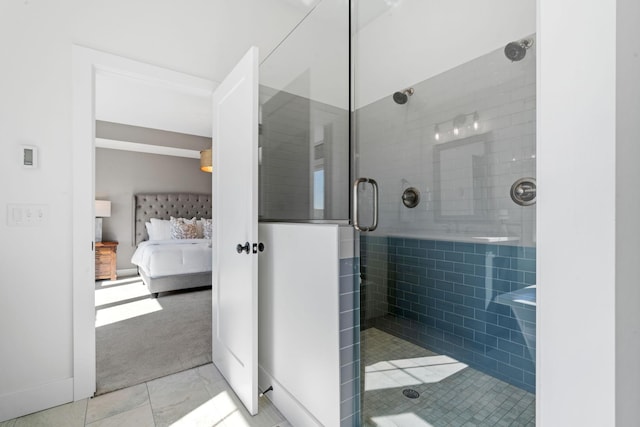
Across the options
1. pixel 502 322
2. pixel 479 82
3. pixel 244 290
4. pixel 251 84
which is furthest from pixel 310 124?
pixel 502 322

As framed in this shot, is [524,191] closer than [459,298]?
Yes

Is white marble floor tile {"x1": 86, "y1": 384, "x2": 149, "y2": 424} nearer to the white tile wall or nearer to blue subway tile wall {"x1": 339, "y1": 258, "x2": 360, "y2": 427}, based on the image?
blue subway tile wall {"x1": 339, "y1": 258, "x2": 360, "y2": 427}

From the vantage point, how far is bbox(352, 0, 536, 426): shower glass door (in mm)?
991

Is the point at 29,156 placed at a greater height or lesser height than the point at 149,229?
greater

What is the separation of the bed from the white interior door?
226 centimetres

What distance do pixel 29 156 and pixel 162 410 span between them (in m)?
1.62

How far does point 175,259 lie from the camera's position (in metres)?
4.25

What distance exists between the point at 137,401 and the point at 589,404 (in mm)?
2177

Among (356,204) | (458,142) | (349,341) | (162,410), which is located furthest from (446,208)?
(162,410)

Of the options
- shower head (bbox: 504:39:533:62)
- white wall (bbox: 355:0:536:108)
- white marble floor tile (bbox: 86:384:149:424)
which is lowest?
white marble floor tile (bbox: 86:384:149:424)

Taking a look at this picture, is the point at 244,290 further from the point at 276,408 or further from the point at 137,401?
the point at 137,401

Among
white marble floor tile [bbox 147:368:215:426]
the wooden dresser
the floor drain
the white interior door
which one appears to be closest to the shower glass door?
the floor drain

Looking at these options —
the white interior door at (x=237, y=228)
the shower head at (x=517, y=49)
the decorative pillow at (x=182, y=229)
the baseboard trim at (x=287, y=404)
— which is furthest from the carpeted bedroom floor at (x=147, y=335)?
the shower head at (x=517, y=49)

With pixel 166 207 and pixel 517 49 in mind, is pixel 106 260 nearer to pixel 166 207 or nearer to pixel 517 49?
pixel 166 207
